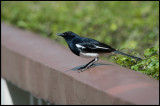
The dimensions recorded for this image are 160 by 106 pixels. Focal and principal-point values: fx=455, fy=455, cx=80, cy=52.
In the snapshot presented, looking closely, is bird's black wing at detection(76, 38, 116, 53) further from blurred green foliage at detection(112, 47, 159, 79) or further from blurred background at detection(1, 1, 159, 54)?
blurred background at detection(1, 1, 159, 54)

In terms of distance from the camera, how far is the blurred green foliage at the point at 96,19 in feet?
28.0

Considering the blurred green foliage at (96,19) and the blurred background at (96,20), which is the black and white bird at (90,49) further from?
the blurred green foliage at (96,19)

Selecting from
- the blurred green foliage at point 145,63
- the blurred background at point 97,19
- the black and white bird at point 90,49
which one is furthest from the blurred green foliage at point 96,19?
the black and white bird at point 90,49

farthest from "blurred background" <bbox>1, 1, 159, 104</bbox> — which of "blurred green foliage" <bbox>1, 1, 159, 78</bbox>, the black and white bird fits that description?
the black and white bird

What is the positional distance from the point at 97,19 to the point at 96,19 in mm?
21

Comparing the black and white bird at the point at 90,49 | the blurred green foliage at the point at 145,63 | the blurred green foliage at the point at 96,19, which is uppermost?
the blurred green foliage at the point at 96,19

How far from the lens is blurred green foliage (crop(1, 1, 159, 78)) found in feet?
28.0

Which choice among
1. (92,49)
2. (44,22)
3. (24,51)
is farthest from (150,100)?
(44,22)

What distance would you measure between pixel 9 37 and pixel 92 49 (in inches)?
99.2

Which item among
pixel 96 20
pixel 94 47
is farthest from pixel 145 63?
pixel 96 20

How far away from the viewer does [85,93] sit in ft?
12.9

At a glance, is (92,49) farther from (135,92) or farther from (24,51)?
(24,51)

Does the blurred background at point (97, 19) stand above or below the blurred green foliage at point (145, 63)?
above

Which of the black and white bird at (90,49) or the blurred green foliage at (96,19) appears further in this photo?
the blurred green foliage at (96,19)
